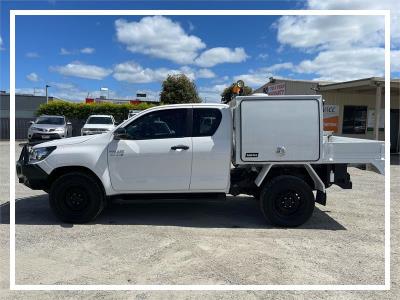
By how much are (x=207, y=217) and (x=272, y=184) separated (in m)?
1.31

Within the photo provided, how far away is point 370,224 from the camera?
21.6ft

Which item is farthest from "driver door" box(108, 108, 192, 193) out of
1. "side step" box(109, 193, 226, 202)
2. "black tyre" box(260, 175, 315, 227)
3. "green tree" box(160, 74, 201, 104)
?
"green tree" box(160, 74, 201, 104)

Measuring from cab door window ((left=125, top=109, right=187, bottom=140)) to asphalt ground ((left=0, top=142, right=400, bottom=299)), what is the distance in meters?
1.39

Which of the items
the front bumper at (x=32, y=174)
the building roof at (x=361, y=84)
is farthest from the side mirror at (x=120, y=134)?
the building roof at (x=361, y=84)

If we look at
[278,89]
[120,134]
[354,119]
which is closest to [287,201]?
[120,134]

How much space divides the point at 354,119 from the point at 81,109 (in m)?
18.4

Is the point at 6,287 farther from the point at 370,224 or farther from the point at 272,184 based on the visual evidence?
the point at 370,224

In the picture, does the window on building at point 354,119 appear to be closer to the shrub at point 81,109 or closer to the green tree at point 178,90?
the shrub at point 81,109

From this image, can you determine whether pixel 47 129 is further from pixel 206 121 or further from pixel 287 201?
pixel 287 201

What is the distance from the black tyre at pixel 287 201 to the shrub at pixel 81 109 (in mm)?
23230

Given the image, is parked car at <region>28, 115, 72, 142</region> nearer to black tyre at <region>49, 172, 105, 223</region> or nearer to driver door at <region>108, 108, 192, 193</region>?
black tyre at <region>49, 172, 105, 223</region>

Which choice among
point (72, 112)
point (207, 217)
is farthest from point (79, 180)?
point (72, 112)

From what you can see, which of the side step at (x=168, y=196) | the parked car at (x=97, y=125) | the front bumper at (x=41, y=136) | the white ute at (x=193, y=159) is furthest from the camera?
the parked car at (x=97, y=125)

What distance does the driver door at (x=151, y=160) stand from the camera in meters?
6.22
